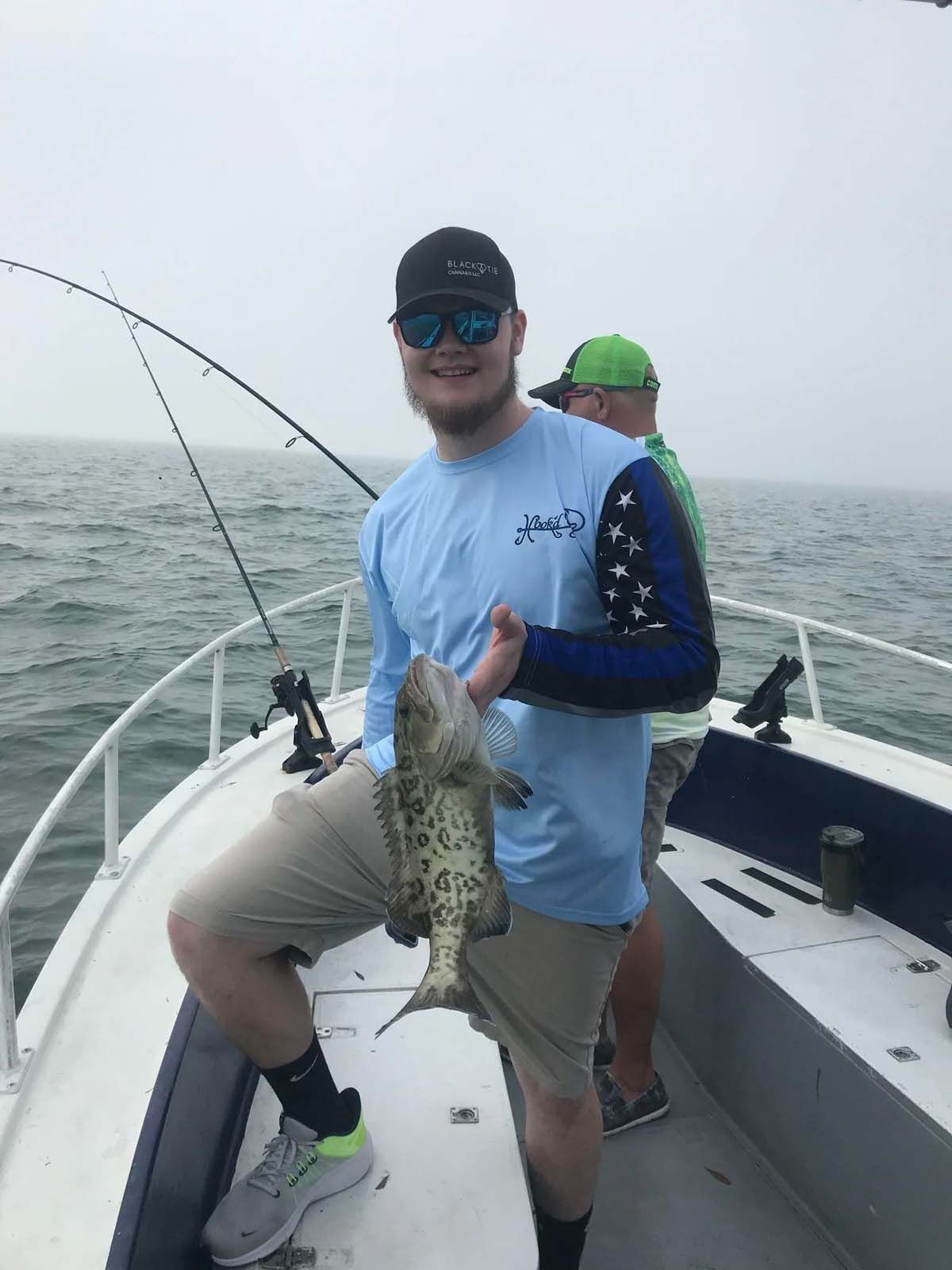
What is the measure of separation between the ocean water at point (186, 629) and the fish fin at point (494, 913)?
4.01 m

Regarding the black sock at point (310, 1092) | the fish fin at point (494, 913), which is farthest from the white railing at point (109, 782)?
the fish fin at point (494, 913)

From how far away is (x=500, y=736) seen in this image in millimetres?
1646

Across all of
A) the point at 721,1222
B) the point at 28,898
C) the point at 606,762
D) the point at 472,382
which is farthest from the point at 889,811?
the point at 28,898

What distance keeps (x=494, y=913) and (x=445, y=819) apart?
0.24 meters

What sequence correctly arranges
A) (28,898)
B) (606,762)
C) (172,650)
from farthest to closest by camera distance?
(172,650) → (28,898) → (606,762)

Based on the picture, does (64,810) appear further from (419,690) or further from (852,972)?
(852,972)

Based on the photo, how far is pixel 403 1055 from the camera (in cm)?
270

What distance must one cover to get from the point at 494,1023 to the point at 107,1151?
3.13 ft

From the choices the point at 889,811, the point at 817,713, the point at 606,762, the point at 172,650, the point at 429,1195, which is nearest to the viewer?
the point at 606,762

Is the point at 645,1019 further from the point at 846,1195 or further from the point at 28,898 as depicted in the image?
the point at 28,898

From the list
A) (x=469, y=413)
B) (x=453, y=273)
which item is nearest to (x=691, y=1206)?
(x=469, y=413)

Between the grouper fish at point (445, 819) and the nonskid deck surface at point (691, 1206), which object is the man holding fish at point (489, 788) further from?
the nonskid deck surface at point (691, 1206)

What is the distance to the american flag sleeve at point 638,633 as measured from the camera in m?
1.66

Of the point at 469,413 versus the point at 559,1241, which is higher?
the point at 469,413
